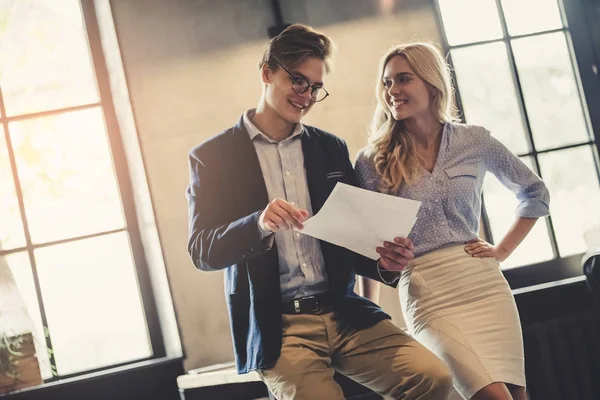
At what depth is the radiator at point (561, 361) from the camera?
2.64 metres

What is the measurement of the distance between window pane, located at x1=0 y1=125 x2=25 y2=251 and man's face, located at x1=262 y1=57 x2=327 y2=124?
4.98ft

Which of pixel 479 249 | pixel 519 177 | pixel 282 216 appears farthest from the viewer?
pixel 519 177

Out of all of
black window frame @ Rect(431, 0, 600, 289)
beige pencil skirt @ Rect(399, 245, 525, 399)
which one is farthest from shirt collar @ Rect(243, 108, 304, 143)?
black window frame @ Rect(431, 0, 600, 289)

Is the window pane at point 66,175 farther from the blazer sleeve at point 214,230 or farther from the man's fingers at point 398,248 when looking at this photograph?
the man's fingers at point 398,248

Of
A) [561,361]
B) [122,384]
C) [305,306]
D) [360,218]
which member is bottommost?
[561,361]

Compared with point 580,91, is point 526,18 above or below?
above

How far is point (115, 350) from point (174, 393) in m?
0.37

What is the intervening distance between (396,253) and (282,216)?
16.5 inches

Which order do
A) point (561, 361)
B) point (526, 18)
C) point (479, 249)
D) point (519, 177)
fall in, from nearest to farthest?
1. point (479, 249)
2. point (519, 177)
3. point (561, 361)
4. point (526, 18)

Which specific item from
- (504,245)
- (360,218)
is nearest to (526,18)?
(504,245)

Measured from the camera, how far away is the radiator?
8.67 feet

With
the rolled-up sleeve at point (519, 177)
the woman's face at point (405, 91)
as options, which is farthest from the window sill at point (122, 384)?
the rolled-up sleeve at point (519, 177)

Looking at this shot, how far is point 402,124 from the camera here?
223 centimetres

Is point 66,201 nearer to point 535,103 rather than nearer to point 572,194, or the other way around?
point 535,103
